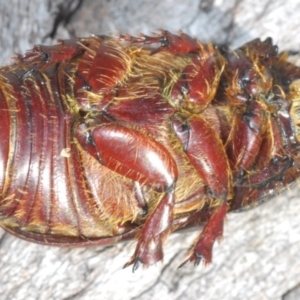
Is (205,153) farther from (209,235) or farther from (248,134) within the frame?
A: (209,235)

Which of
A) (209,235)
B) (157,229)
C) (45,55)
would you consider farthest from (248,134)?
(45,55)

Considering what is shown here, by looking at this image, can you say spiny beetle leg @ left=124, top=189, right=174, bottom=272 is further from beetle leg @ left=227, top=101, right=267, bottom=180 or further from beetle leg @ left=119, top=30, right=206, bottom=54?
beetle leg @ left=119, top=30, right=206, bottom=54

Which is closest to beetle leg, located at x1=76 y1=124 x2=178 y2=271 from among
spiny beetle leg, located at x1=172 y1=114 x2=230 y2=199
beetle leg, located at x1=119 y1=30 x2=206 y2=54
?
spiny beetle leg, located at x1=172 y1=114 x2=230 y2=199

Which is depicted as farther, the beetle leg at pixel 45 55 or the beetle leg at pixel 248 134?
the beetle leg at pixel 248 134

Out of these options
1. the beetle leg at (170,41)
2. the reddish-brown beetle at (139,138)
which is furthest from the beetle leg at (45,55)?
the beetle leg at (170,41)

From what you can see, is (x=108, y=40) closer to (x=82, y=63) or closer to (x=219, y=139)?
(x=82, y=63)

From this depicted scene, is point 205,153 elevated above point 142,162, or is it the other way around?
point 205,153

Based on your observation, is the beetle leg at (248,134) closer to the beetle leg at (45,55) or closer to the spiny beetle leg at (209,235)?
the spiny beetle leg at (209,235)
